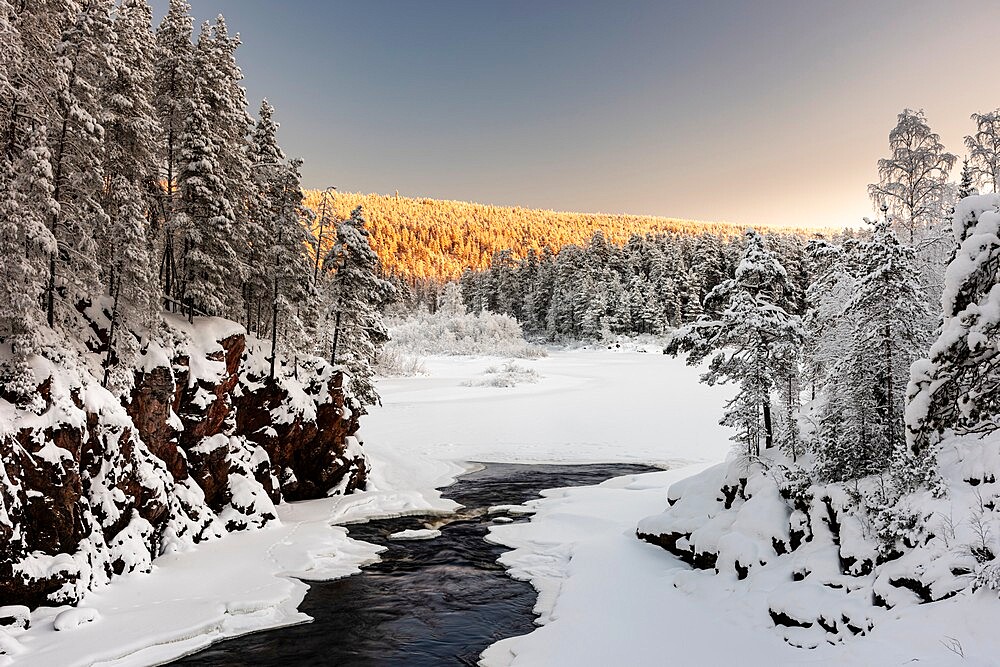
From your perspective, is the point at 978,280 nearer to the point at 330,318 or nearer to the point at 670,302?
the point at 330,318

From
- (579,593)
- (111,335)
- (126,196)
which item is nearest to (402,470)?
(111,335)

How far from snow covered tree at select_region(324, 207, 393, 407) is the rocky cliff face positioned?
317 centimetres

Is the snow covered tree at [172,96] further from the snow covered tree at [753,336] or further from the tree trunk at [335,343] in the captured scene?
the snow covered tree at [753,336]

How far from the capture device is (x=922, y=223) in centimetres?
2300

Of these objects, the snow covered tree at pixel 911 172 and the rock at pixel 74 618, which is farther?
the snow covered tree at pixel 911 172

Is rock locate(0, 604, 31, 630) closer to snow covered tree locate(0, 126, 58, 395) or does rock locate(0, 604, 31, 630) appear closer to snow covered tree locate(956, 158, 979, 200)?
snow covered tree locate(0, 126, 58, 395)

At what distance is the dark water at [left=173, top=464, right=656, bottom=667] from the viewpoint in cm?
1102

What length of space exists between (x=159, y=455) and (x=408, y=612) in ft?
30.0

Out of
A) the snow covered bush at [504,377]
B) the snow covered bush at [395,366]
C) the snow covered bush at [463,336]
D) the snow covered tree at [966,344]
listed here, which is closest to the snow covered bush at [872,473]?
the snow covered tree at [966,344]

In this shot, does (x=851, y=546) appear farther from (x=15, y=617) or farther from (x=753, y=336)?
(x=15, y=617)

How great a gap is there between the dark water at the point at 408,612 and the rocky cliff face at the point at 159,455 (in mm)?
3968

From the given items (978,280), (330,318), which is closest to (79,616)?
(978,280)

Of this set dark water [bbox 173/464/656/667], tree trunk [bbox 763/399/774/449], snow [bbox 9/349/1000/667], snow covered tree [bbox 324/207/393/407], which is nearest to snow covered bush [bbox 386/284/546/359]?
snow covered tree [bbox 324/207/393/407]

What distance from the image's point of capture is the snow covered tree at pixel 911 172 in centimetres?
2297
